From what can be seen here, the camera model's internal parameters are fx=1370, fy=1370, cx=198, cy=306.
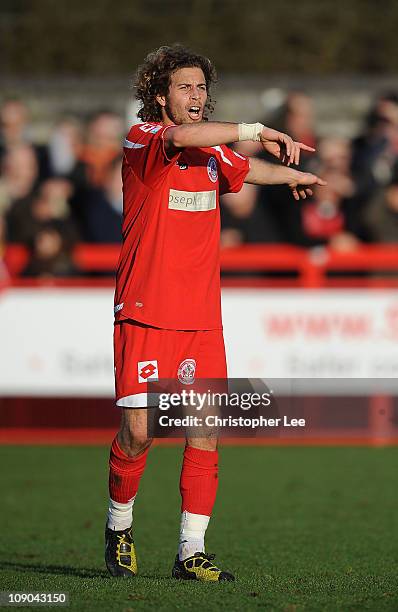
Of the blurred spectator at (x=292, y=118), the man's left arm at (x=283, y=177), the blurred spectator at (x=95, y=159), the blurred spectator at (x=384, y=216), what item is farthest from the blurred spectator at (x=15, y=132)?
the man's left arm at (x=283, y=177)

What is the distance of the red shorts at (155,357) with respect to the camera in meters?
6.60

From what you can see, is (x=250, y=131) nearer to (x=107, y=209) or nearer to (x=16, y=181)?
(x=107, y=209)

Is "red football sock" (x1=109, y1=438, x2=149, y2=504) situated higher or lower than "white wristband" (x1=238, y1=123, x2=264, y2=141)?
lower

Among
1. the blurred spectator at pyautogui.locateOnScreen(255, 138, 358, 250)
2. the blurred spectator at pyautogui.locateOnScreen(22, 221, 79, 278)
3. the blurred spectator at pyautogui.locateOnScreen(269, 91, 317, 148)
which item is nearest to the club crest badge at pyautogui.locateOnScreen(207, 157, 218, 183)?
the blurred spectator at pyautogui.locateOnScreen(22, 221, 79, 278)

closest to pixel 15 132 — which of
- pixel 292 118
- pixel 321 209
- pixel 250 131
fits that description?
pixel 292 118

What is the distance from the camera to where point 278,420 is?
22.5 ft

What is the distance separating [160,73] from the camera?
664 cm

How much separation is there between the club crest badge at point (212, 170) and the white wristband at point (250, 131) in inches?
20.8

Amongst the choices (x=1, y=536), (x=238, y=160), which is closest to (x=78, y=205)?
(x=1, y=536)

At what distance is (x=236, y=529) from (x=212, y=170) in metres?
3.30

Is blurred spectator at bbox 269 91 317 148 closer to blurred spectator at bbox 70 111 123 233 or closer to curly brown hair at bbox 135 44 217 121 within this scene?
blurred spectator at bbox 70 111 123 233

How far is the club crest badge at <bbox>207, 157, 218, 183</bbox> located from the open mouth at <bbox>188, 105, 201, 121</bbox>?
24cm

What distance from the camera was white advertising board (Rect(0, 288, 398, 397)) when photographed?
13078mm

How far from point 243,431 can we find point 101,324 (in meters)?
6.55
